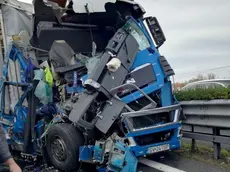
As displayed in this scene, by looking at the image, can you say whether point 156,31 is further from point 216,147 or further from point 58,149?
point 58,149

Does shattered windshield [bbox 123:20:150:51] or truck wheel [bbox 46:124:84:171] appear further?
shattered windshield [bbox 123:20:150:51]

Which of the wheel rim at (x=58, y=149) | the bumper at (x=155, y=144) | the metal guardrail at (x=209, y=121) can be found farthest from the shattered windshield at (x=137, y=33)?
the wheel rim at (x=58, y=149)

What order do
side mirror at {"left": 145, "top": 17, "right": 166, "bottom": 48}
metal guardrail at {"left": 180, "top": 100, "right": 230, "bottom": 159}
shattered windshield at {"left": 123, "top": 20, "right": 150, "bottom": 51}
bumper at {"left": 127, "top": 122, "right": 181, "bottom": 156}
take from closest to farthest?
bumper at {"left": 127, "top": 122, "right": 181, "bottom": 156}
metal guardrail at {"left": 180, "top": 100, "right": 230, "bottom": 159}
shattered windshield at {"left": 123, "top": 20, "right": 150, "bottom": 51}
side mirror at {"left": 145, "top": 17, "right": 166, "bottom": 48}

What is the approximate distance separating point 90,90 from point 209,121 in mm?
1764

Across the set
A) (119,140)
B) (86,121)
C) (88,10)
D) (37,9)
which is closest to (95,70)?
(86,121)

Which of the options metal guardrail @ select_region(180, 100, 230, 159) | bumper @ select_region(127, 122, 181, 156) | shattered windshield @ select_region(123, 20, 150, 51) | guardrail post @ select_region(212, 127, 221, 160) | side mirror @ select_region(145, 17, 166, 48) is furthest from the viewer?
side mirror @ select_region(145, 17, 166, 48)

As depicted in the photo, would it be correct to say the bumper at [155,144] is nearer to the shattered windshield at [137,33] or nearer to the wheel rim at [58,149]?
the wheel rim at [58,149]

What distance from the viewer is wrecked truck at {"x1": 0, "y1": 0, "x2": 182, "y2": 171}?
4.11 m

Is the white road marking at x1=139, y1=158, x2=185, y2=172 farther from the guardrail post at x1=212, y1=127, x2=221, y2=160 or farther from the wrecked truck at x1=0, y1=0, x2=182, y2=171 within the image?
the guardrail post at x1=212, y1=127, x2=221, y2=160

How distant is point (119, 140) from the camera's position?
156 inches

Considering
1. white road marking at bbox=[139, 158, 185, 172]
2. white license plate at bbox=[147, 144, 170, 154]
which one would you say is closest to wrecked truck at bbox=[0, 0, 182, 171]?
white license plate at bbox=[147, 144, 170, 154]

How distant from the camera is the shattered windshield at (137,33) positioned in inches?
187

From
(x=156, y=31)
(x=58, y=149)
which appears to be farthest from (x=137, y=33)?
(x=58, y=149)

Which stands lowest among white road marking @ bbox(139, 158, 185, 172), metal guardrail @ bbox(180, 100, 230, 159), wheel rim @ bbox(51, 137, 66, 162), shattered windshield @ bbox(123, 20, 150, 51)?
white road marking @ bbox(139, 158, 185, 172)
